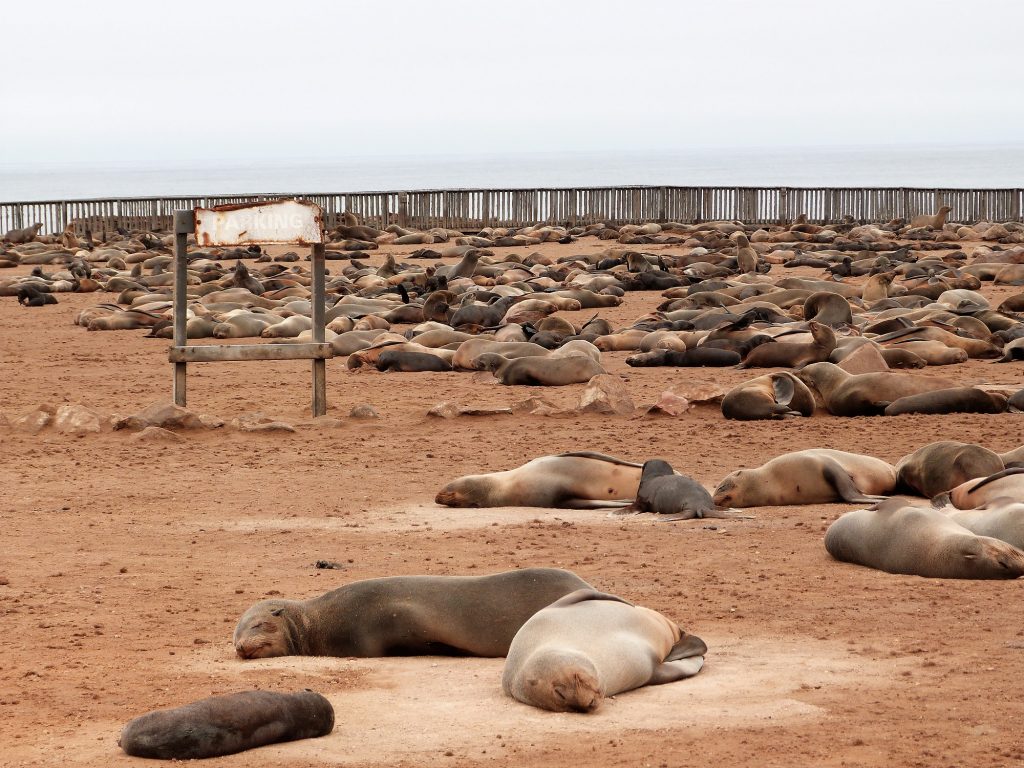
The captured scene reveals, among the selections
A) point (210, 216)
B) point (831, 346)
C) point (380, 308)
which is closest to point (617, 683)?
point (210, 216)

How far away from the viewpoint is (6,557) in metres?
6.86

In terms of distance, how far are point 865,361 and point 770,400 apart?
5.19ft

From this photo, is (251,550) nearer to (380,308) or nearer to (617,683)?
(617,683)

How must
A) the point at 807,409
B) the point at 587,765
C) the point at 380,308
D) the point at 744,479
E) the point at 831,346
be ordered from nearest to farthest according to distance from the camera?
1. the point at 587,765
2. the point at 744,479
3. the point at 807,409
4. the point at 831,346
5. the point at 380,308

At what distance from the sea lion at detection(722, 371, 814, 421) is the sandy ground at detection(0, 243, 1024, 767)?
0.22 meters

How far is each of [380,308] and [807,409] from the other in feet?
31.1

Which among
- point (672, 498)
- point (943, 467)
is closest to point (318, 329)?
point (672, 498)

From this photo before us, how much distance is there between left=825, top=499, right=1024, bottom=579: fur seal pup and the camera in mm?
5984

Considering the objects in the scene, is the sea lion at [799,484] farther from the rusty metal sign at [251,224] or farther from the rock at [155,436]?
the rusty metal sign at [251,224]

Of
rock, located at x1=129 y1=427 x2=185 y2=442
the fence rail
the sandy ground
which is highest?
the fence rail

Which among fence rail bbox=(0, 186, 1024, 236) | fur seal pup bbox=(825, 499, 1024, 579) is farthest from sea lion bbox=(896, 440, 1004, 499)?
fence rail bbox=(0, 186, 1024, 236)

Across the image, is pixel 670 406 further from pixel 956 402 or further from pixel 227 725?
pixel 227 725

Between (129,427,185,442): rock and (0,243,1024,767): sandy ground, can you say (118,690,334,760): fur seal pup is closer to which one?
(0,243,1024,767): sandy ground

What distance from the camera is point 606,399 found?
1133cm
